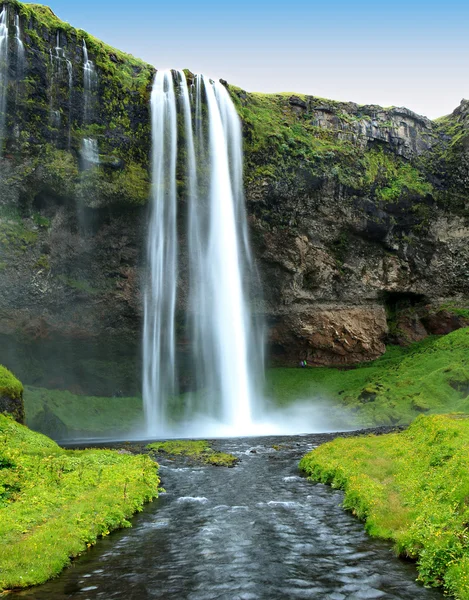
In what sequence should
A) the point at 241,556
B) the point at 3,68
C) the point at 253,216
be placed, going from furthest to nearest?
the point at 253,216, the point at 3,68, the point at 241,556

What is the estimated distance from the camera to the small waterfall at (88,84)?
45.7 m

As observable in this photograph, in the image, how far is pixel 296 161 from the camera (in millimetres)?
54562

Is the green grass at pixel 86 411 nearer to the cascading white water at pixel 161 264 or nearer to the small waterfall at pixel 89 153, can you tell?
the cascading white water at pixel 161 264

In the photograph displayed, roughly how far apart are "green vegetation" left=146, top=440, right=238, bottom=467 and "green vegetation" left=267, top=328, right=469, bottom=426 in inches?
810

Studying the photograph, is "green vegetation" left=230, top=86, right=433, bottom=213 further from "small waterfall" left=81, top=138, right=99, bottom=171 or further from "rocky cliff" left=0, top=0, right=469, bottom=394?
"small waterfall" left=81, top=138, right=99, bottom=171

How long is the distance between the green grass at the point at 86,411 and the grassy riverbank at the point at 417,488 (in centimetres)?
2998

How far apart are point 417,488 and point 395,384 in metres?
39.0

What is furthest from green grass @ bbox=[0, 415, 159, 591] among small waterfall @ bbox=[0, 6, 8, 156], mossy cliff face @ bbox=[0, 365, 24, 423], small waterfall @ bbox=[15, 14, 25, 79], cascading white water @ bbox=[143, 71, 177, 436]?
small waterfall @ bbox=[15, 14, 25, 79]

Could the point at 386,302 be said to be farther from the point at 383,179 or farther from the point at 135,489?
the point at 135,489

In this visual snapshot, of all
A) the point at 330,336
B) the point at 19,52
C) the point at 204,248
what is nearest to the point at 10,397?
the point at 204,248

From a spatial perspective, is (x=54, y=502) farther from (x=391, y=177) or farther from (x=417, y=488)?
(x=391, y=177)

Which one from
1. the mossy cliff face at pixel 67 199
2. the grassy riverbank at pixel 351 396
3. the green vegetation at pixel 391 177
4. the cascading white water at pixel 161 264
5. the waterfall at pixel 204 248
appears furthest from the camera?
the green vegetation at pixel 391 177

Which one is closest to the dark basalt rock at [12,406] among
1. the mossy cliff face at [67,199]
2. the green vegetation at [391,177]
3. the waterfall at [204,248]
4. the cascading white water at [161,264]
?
the cascading white water at [161,264]

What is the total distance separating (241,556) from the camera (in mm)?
10812
